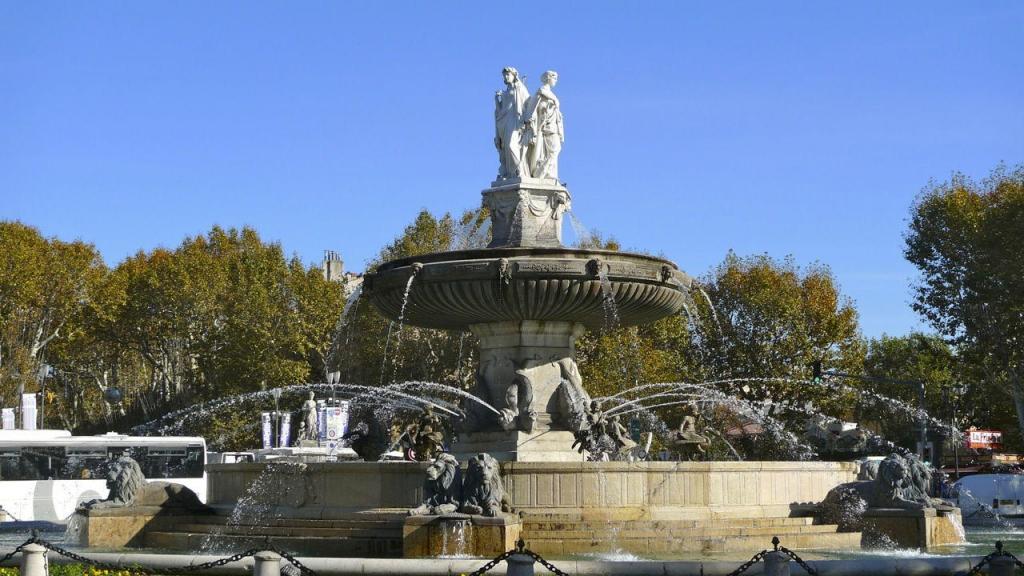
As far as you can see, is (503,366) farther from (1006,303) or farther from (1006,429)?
(1006,429)

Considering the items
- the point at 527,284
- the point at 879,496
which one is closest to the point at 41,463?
the point at 527,284

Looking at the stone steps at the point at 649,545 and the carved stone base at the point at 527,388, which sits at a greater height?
the carved stone base at the point at 527,388

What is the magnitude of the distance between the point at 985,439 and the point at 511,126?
50.6m

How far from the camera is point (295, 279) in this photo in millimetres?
44281

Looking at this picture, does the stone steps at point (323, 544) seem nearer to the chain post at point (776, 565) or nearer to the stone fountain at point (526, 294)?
the stone fountain at point (526, 294)

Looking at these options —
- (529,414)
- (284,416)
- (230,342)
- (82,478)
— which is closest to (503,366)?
(529,414)

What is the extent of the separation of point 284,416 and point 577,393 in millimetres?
23120

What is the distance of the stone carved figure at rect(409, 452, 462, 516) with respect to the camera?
13484 mm

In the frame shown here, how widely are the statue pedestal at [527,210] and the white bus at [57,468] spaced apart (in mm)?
12689

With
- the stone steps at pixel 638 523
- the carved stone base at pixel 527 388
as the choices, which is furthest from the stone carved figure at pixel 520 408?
the stone steps at pixel 638 523

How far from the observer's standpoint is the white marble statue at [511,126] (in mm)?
19656

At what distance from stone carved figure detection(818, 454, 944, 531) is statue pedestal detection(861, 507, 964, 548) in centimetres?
14

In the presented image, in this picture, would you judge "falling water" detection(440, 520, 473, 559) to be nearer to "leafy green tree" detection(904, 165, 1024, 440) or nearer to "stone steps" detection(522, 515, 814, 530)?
"stone steps" detection(522, 515, 814, 530)

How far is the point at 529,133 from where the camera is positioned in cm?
1970
